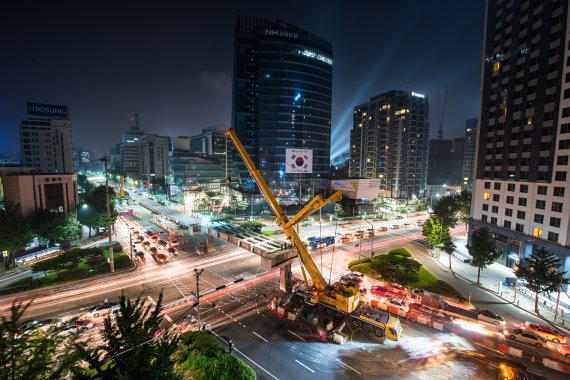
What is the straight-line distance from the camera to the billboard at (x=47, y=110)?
129 metres

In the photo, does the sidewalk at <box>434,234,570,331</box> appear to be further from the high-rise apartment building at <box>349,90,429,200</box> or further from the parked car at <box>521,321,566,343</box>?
the high-rise apartment building at <box>349,90,429,200</box>

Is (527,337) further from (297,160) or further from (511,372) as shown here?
(297,160)

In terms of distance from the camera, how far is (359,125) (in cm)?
16225

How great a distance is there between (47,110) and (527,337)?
18847cm

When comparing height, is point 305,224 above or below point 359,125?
below

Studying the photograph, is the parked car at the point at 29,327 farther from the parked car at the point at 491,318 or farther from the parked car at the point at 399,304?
the parked car at the point at 491,318

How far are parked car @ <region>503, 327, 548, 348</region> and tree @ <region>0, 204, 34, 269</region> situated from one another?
224 feet

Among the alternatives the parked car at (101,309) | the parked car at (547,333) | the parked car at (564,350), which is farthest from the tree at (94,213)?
the parked car at (564,350)

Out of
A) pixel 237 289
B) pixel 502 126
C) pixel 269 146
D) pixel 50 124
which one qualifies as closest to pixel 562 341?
pixel 237 289

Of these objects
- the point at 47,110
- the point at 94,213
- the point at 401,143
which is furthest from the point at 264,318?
the point at 47,110

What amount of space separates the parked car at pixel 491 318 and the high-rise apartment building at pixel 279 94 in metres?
96.2

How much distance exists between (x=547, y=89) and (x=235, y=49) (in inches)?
4921

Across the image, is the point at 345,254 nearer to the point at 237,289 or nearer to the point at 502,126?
the point at 237,289

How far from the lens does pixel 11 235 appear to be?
4141 centimetres
